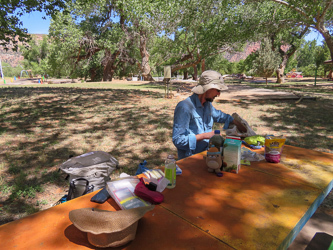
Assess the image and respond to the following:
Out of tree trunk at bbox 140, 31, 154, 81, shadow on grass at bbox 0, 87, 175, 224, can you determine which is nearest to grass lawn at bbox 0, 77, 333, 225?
shadow on grass at bbox 0, 87, 175, 224

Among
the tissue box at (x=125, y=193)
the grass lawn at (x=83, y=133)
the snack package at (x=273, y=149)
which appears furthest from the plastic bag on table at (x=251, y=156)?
the grass lawn at (x=83, y=133)

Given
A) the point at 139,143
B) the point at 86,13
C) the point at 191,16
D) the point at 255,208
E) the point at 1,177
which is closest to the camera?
the point at 255,208

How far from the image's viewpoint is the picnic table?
1.14 metres

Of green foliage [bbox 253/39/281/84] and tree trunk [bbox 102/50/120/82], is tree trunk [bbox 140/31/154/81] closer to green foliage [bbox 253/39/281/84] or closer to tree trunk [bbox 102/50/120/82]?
tree trunk [bbox 102/50/120/82]

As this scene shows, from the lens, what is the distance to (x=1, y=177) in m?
3.57

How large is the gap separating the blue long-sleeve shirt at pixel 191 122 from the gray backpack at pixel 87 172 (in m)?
0.86

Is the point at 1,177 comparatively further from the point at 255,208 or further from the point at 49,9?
the point at 49,9

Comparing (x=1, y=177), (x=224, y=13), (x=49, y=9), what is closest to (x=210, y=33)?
(x=224, y=13)

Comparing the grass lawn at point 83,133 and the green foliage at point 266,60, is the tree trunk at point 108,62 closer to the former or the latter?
the green foliage at point 266,60

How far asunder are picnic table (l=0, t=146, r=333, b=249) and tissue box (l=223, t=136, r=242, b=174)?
0.23ft

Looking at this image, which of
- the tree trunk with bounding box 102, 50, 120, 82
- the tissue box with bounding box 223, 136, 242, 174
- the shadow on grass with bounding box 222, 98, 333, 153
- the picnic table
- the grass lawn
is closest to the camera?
the picnic table

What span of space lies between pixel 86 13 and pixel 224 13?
47.7ft

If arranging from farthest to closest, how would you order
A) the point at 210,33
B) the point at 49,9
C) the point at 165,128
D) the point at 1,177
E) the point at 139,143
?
the point at 210,33
the point at 49,9
the point at 165,128
the point at 139,143
the point at 1,177

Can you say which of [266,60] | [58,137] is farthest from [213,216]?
[266,60]
